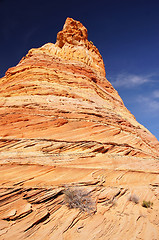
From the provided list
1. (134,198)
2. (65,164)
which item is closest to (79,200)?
(65,164)

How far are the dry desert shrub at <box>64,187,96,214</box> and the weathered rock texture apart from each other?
222 millimetres

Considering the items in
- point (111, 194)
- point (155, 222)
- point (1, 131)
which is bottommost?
point (155, 222)

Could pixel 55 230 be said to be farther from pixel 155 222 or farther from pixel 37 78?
pixel 37 78

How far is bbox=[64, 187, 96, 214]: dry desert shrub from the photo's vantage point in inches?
259

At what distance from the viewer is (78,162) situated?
362 inches

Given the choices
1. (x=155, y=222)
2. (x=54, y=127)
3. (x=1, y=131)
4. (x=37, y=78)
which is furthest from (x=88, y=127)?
(x=37, y=78)

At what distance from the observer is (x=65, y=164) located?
874 cm

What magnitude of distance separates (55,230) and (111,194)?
391cm

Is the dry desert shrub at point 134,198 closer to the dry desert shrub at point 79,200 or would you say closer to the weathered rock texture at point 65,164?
the weathered rock texture at point 65,164

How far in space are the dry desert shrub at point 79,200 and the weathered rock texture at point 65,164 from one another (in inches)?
8.7

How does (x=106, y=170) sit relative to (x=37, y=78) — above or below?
below

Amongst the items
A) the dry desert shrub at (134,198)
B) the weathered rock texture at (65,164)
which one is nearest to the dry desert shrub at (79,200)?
the weathered rock texture at (65,164)

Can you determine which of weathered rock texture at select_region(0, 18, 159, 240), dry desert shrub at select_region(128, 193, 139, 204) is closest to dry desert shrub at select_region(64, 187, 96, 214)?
weathered rock texture at select_region(0, 18, 159, 240)

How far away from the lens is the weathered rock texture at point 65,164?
570 cm
